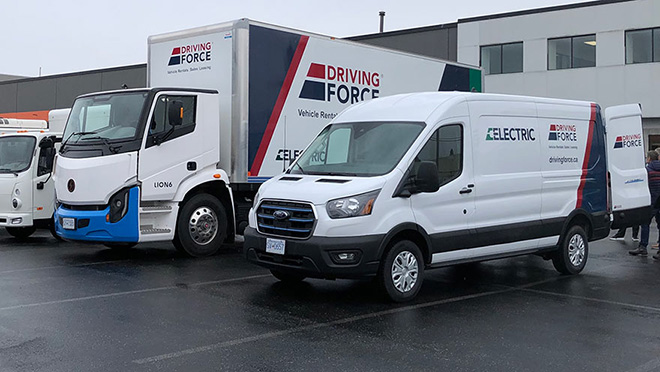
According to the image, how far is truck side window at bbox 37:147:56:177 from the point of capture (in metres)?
13.0

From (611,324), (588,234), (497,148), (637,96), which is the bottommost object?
(611,324)

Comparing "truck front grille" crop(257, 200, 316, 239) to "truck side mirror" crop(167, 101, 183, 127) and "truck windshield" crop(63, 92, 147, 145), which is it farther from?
"truck windshield" crop(63, 92, 147, 145)

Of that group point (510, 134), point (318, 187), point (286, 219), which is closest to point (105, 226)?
point (286, 219)

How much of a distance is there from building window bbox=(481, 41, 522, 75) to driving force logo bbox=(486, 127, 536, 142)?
82.3ft

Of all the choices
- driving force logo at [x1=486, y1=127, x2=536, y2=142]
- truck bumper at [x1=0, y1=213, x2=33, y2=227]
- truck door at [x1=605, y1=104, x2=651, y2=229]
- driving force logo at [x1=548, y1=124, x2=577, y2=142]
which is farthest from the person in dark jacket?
truck bumper at [x1=0, y1=213, x2=33, y2=227]

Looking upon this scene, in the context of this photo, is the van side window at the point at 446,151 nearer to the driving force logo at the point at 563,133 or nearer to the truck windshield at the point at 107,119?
the driving force logo at the point at 563,133

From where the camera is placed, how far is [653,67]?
2970 centimetres

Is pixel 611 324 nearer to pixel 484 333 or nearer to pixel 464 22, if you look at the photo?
pixel 484 333

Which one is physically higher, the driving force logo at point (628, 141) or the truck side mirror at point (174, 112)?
the truck side mirror at point (174, 112)

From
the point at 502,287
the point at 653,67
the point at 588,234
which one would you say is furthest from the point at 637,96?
the point at 502,287

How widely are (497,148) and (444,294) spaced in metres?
1.97

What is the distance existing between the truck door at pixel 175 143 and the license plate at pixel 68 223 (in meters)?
1.09

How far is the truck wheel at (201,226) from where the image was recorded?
36.1ft

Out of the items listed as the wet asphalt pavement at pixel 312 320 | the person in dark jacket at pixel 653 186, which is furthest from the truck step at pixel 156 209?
the person in dark jacket at pixel 653 186
